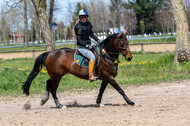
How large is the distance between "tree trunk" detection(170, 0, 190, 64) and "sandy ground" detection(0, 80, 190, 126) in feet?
15.0

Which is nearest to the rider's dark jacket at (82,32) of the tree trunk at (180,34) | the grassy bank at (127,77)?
the grassy bank at (127,77)

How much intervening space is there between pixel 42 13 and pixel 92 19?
35.5 metres

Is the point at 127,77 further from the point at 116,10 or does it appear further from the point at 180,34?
the point at 116,10

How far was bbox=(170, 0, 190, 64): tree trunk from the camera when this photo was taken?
15.7 m

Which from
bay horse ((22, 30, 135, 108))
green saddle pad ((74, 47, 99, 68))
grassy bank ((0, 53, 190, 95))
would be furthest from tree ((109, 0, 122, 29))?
green saddle pad ((74, 47, 99, 68))

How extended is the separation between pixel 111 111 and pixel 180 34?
9959 millimetres

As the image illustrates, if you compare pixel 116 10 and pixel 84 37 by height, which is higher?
pixel 116 10

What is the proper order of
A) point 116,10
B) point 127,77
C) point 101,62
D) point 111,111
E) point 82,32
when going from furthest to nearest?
point 116,10
point 127,77
point 101,62
point 82,32
point 111,111

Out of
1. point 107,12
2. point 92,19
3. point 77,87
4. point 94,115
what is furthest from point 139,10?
point 94,115

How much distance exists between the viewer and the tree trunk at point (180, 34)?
51.6ft

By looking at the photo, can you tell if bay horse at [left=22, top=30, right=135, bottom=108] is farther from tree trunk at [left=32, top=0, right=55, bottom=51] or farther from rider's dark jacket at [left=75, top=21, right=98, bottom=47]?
tree trunk at [left=32, top=0, right=55, bottom=51]

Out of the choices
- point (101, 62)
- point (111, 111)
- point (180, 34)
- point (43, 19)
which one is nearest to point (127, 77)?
point (180, 34)

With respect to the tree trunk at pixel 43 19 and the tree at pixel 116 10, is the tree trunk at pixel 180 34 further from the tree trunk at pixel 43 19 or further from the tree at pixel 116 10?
the tree at pixel 116 10

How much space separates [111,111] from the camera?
762cm
